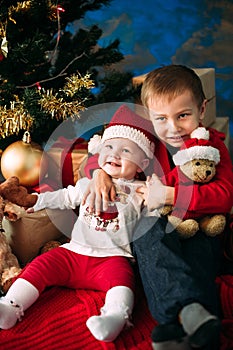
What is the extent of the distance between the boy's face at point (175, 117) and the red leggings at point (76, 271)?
0.35m

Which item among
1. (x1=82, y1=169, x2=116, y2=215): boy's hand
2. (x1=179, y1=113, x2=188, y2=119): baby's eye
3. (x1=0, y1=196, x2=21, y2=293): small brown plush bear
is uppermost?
(x1=179, y1=113, x2=188, y2=119): baby's eye

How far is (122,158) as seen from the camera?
1.26 metres

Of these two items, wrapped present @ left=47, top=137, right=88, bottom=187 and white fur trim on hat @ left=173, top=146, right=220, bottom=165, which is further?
wrapped present @ left=47, top=137, right=88, bottom=187

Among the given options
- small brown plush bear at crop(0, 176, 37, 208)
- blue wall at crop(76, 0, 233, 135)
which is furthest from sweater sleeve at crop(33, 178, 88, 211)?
blue wall at crop(76, 0, 233, 135)

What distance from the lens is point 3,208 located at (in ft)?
4.67

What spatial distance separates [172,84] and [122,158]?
23 cm

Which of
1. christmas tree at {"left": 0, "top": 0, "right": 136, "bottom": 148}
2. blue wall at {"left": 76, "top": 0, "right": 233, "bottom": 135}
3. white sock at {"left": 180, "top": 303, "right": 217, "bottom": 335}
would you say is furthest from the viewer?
blue wall at {"left": 76, "top": 0, "right": 233, "bottom": 135}

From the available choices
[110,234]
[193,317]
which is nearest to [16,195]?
[110,234]

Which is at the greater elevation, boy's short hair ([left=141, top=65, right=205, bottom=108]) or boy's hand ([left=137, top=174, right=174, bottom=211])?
boy's short hair ([left=141, top=65, right=205, bottom=108])

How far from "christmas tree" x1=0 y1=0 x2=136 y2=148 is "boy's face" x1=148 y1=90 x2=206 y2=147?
44 cm

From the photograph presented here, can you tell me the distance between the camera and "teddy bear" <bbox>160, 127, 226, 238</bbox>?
3.91ft

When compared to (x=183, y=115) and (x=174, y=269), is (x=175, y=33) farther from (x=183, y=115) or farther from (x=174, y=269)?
(x=174, y=269)

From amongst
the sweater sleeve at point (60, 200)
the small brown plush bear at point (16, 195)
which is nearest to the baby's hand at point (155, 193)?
the sweater sleeve at point (60, 200)

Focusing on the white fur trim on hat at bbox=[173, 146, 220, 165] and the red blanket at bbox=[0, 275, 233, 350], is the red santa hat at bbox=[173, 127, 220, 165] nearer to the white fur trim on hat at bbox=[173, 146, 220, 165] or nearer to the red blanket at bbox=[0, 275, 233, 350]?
the white fur trim on hat at bbox=[173, 146, 220, 165]
